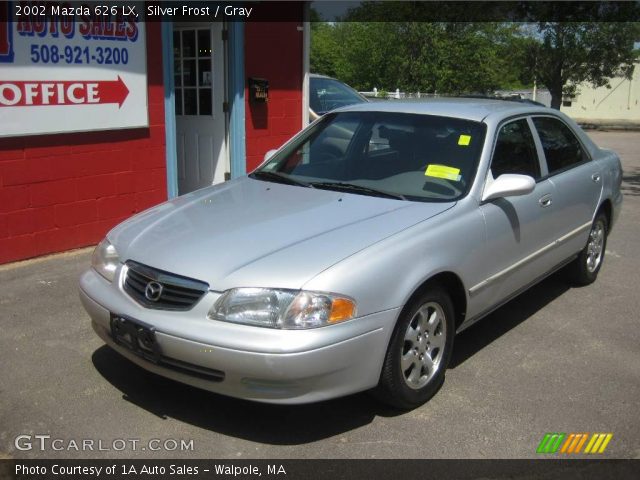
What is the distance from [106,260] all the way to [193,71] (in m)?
5.23

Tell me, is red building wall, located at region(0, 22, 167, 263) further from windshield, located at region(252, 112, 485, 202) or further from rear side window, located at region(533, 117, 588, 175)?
rear side window, located at region(533, 117, 588, 175)

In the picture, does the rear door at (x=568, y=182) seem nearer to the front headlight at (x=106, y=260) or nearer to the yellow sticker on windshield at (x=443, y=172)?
the yellow sticker on windshield at (x=443, y=172)

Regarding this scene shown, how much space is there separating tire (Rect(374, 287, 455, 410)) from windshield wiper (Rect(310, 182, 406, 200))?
687 millimetres

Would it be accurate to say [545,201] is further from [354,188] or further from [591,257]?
[591,257]

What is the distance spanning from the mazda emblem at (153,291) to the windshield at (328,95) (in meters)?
7.37

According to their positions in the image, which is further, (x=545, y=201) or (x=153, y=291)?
(x=545, y=201)

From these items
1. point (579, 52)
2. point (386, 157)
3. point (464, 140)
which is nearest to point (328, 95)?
point (386, 157)

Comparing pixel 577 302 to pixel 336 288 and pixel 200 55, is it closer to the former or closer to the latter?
pixel 336 288

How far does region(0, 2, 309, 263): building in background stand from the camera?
238 inches

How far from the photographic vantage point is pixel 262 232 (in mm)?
3574

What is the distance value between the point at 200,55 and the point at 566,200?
5.16m

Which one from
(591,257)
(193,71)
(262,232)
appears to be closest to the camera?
(262,232)

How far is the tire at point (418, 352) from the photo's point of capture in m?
3.40

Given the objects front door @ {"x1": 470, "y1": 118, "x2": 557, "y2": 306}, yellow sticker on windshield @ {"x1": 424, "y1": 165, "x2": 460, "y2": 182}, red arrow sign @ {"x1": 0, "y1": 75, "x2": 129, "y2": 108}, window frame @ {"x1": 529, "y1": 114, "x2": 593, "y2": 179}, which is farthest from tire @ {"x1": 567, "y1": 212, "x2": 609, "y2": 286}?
red arrow sign @ {"x1": 0, "y1": 75, "x2": 129, "y2": 108}
